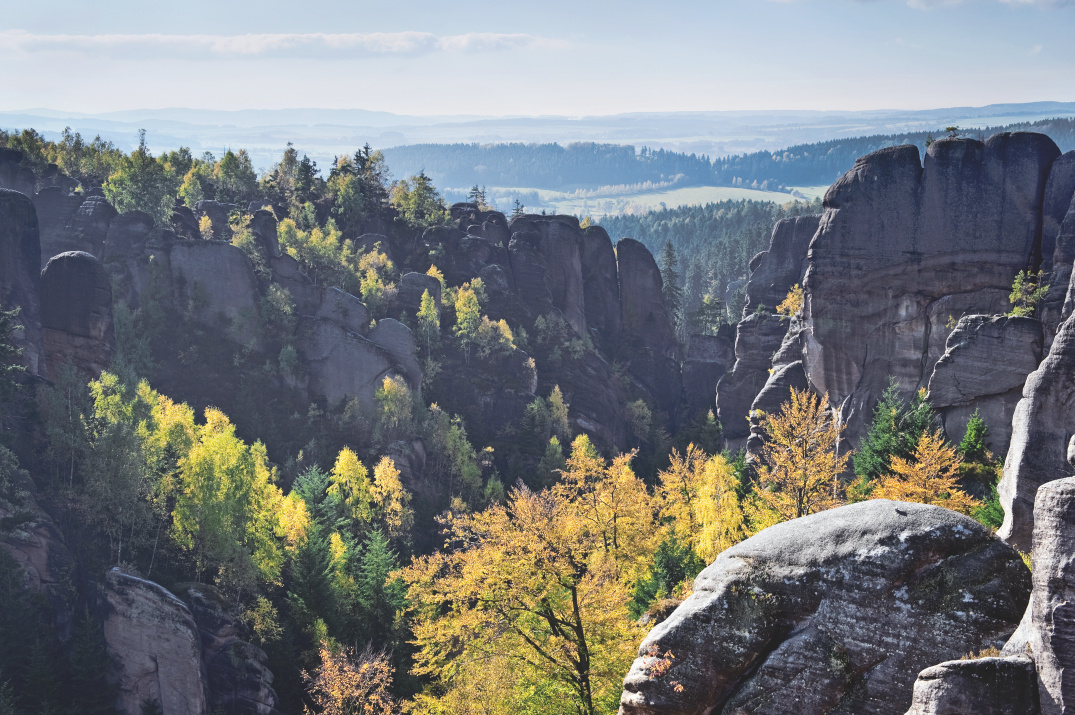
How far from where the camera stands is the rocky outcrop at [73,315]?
63594 mm

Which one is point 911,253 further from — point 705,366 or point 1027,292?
point 705,366

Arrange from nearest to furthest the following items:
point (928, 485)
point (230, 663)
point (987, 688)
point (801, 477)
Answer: point (987, 688)
point (928, 485)
point (801, 477)
point (230, 663)

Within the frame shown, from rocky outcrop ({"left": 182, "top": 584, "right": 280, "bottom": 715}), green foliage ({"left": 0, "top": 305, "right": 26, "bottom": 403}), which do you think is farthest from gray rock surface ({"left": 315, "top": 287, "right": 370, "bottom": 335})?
rocky outcrop ({"left": 182, "top": 584, "right": 280, "bottom": 715})

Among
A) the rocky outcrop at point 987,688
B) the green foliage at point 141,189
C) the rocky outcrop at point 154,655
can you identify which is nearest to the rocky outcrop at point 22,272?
the green foliage at point 141,189

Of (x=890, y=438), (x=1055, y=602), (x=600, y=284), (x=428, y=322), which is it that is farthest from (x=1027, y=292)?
(x=600, y=284)

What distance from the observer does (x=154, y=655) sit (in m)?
45.7

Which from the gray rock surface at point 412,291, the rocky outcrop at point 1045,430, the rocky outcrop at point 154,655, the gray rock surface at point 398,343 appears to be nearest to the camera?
the rocky outcrop at point 1045,430

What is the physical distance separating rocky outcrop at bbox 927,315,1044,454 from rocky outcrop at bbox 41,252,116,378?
211 feet

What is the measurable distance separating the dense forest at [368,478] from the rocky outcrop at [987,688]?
1048 centimetres

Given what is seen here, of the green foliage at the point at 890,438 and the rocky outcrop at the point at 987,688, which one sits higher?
the rocky outcrop at the point at 987,688

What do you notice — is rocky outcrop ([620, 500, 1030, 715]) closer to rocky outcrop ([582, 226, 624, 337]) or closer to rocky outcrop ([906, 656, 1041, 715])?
rocky outcrop ([906, 656, 1041, 715])

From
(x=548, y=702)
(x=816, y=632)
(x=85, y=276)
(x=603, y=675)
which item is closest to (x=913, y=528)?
(x=816, y=632)

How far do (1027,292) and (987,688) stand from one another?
4267cm

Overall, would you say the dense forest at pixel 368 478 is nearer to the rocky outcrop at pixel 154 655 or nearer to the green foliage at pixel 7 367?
the green foliage at pixel 7 367
